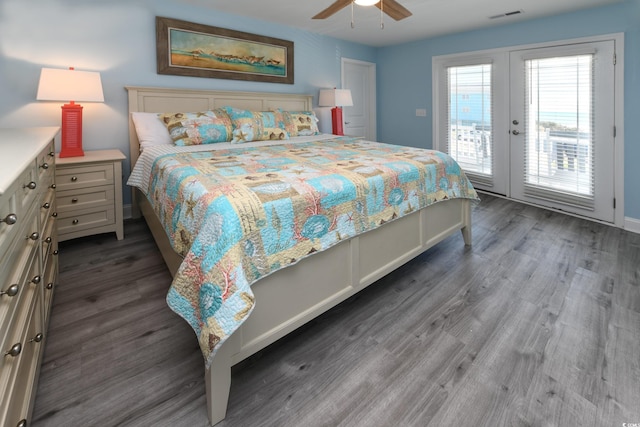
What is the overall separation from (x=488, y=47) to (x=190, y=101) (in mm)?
3643

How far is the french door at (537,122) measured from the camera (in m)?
3.38

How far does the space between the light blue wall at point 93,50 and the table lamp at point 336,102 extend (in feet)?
3.77

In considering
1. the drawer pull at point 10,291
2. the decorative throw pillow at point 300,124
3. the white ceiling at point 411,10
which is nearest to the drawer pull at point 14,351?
the drawer pull at point 10,291

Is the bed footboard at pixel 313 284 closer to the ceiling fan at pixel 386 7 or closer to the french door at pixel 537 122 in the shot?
the ceiling fan at pixel 386 7

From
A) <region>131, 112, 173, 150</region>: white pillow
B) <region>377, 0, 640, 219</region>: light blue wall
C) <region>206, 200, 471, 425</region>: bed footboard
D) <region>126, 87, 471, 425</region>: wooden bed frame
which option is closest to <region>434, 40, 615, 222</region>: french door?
<region>377, 0, 640, 219</region>: light blue wall

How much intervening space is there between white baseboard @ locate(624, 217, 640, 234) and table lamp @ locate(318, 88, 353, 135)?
130 inches

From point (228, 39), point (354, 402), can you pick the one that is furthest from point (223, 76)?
point (354, 402)

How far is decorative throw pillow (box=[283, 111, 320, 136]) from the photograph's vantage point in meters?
3.74

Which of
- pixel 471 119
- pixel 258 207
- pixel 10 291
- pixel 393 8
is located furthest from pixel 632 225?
pixel 10 291

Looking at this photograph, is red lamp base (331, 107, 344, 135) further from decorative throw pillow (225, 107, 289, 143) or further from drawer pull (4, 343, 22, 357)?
drawer pull (4, 343, 22, 357)

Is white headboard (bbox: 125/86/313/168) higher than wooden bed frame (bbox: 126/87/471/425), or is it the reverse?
white headboard (bbox: 125/86/313/168)

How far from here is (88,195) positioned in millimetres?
2768

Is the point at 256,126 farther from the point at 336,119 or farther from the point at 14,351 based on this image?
the point at 14,351

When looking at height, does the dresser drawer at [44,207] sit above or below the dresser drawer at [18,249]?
above
